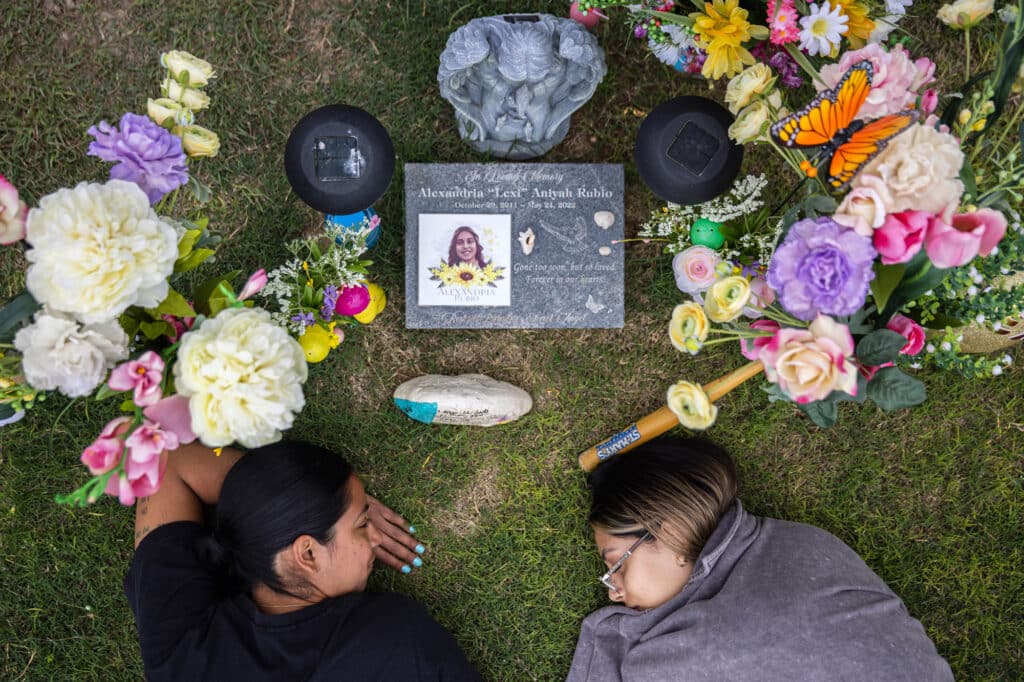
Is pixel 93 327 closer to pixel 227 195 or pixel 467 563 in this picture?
pixel 227 195

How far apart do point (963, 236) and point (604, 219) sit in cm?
Result: 101

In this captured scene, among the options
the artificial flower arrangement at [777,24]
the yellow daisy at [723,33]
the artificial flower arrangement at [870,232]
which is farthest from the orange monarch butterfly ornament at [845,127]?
the yellow daisy at [723,33]

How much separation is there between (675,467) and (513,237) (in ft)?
2.43

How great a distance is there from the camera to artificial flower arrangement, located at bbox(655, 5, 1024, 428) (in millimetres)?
978

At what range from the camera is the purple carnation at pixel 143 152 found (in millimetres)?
1076

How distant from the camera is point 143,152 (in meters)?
1.08

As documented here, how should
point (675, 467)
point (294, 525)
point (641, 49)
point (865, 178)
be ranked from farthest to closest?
1. point (641, 49)
2. point (675, 467)
3. point (294, 525)
4. point (865, 178)

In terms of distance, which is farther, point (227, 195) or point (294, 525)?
point (227, 195)

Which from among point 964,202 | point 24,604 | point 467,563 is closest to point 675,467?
point 467,563

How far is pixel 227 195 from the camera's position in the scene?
195 cm

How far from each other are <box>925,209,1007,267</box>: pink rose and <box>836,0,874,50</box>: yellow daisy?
505mm

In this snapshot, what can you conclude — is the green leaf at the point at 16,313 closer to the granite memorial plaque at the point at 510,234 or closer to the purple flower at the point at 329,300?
the purple flower at the point at 329,300

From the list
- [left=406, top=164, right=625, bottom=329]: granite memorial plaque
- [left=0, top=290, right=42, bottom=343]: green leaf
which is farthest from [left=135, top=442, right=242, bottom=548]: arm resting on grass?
[left=0, top=290, right=42, bottom=343]: green leaf

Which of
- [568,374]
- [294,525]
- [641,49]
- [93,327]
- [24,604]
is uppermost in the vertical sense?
[641,49]
